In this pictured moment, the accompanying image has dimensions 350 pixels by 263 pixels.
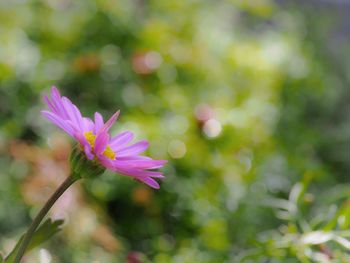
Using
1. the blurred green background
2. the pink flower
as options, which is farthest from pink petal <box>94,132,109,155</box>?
the blurred green background

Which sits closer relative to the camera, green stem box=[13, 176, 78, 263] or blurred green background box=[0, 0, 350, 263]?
green stem box=[13, 176, 78, 263]

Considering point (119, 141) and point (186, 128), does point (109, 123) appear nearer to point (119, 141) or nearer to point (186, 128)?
point (119, 141)

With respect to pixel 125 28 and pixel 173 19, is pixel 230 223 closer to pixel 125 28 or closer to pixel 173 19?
pixel 125 28

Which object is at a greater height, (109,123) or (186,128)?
(186,128)

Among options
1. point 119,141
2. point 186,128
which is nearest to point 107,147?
point 119,141

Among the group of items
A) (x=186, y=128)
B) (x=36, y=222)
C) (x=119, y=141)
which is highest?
(x=186, y=128)

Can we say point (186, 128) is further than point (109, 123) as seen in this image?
Yes

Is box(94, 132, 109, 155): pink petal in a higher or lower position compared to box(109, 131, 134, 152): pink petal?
lower

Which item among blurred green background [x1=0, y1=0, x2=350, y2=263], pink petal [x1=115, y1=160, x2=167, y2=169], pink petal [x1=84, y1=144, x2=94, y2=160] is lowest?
pink petal [x1=84, y1=144, x2=94, y2=160]

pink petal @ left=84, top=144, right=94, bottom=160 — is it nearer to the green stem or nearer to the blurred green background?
the green stem
